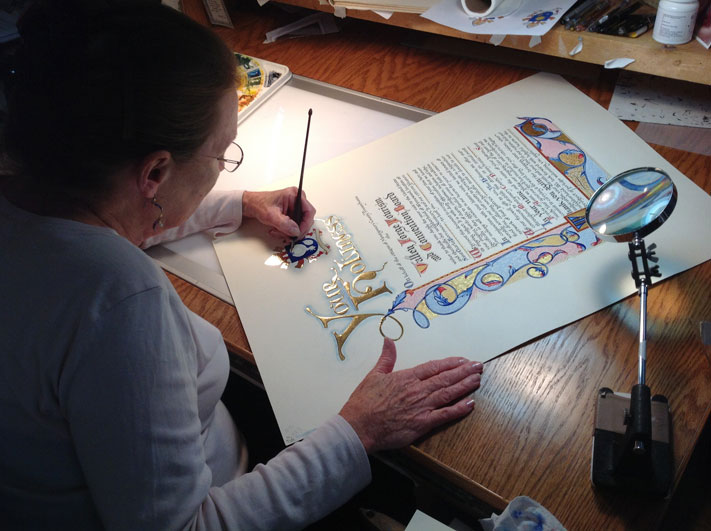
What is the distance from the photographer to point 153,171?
2.53ft

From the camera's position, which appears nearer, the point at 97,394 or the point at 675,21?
the point at 97,394

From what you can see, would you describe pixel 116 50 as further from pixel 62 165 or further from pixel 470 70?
pixel 470 70

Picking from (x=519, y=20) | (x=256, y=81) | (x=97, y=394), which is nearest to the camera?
(x=97, y=394)

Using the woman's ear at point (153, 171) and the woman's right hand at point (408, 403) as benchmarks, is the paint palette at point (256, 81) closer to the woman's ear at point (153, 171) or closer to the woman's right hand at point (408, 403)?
the woman's ear at point (153, 171)

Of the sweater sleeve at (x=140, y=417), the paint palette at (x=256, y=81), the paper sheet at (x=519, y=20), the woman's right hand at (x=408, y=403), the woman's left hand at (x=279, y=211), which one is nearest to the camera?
the sweater sleeve at (x=140, y=417)

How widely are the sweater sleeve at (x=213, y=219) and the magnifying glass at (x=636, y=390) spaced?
2.01 feet

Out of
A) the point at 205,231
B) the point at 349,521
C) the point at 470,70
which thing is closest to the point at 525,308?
the point at 349,521

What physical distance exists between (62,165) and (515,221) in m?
0.70

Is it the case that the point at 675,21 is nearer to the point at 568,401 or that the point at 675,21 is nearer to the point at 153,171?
the point at 568,401

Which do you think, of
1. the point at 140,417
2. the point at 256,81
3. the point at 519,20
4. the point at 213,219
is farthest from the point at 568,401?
the point at 256,81

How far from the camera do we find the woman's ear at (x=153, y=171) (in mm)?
734

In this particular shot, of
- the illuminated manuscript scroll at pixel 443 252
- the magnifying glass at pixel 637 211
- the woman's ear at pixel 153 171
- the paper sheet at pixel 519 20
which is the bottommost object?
the illuminated manuscript scroll at pixel 443 252

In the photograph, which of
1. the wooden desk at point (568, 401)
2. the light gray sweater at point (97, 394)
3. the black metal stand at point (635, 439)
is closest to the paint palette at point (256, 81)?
the wooden desk at point (568, 401)

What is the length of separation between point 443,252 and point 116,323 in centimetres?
53
